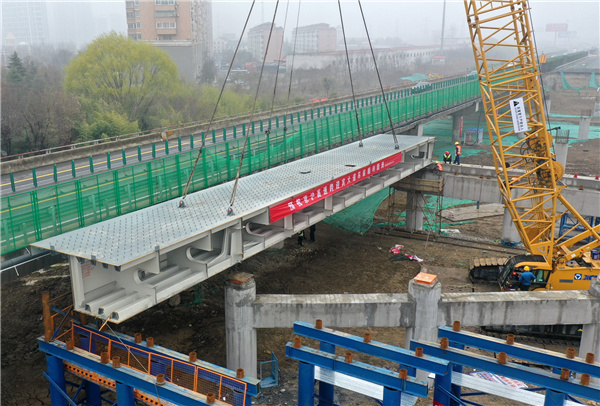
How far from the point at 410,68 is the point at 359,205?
509ft

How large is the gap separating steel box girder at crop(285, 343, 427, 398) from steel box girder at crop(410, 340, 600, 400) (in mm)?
1742

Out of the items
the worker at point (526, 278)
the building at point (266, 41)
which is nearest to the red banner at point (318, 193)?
the worker at point (526, 278)

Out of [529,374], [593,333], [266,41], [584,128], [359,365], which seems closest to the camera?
[529,374]

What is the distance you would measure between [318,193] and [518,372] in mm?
9180

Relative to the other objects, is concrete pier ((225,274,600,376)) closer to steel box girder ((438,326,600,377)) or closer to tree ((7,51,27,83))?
steel box girder ((438,326,600,377))

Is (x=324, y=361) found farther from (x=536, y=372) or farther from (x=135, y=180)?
(x=135, y=180)

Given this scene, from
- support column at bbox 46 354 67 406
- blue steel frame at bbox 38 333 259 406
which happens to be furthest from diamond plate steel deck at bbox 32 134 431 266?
support column at bbox 46 354 67 406

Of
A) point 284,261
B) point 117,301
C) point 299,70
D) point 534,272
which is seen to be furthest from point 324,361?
point 299,70

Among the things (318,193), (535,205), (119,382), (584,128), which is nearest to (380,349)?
(119,382)

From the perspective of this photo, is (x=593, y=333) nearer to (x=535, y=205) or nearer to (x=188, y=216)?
(x=535, y=205)

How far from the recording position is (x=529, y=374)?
1151 cm

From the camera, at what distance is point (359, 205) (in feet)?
105

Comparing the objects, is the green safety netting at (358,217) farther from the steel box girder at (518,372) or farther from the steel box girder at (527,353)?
the steel box girder at (518,372)

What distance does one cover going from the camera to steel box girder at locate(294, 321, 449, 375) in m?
11.5
